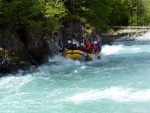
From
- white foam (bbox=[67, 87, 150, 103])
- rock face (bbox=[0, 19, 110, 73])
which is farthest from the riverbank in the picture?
white foam (bbox=[67, 87, 150, 103])

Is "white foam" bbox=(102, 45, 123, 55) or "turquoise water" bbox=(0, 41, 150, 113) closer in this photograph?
"turquoise water" bbox=(0, 41, 150, 113)

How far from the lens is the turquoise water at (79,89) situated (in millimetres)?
11781

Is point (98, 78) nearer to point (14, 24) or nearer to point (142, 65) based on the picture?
point (142, 65)

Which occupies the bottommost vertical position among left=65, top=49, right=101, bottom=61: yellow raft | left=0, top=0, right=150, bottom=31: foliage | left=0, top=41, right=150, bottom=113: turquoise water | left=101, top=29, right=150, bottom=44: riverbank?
left=101, top=29, right=150, bottom=44: riverbank

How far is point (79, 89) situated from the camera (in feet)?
46.8

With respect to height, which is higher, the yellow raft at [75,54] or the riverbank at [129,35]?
the yellow raft at [75,54]

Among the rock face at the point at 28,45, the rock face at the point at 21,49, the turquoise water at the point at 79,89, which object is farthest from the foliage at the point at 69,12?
the turquoise water at the point at 79,89

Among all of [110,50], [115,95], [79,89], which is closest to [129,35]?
[110,50]

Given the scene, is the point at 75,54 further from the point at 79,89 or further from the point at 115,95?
the point at 115,95

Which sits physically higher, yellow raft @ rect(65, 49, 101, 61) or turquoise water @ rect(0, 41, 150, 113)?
yellow raft @ rect(65, 49, 101, 61)

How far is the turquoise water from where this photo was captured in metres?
11.8

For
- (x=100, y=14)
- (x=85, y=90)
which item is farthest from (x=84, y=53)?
(x=100, y=14)

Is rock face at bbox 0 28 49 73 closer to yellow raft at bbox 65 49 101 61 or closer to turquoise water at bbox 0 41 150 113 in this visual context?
turquoise water at bbox 0 41 150 113

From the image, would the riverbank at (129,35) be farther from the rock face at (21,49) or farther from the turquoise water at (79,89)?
the turquoise water at (79,89)
